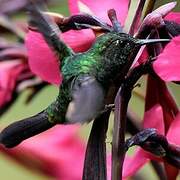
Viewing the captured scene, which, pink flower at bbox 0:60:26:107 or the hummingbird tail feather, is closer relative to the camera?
the hummingbird tail feather

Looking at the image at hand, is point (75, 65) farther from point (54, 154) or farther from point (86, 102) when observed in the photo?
point (54, 154)

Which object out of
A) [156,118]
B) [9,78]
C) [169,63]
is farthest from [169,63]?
[9,78]

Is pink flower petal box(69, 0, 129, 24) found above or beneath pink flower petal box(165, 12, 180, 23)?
above

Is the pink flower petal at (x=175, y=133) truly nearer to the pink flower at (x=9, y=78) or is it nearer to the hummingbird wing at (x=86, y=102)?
the hummingbird wing at (x=86, y=102)

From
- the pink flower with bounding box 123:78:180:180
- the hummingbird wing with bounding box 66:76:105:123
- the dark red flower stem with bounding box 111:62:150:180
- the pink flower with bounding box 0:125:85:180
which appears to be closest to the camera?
the hummingbird wing with bounding box 66:76:105:123

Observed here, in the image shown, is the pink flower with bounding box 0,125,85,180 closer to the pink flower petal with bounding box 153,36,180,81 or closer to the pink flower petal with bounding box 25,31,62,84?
the pink flower petal with bounding box 25,31,62,84

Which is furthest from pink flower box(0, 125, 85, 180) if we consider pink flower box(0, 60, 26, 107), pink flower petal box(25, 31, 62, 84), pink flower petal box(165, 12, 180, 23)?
pink flower petal box(165, 12, 180, 23)

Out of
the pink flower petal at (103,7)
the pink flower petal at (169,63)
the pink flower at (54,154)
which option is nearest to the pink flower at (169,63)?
the pink flower petal at (169,63)
